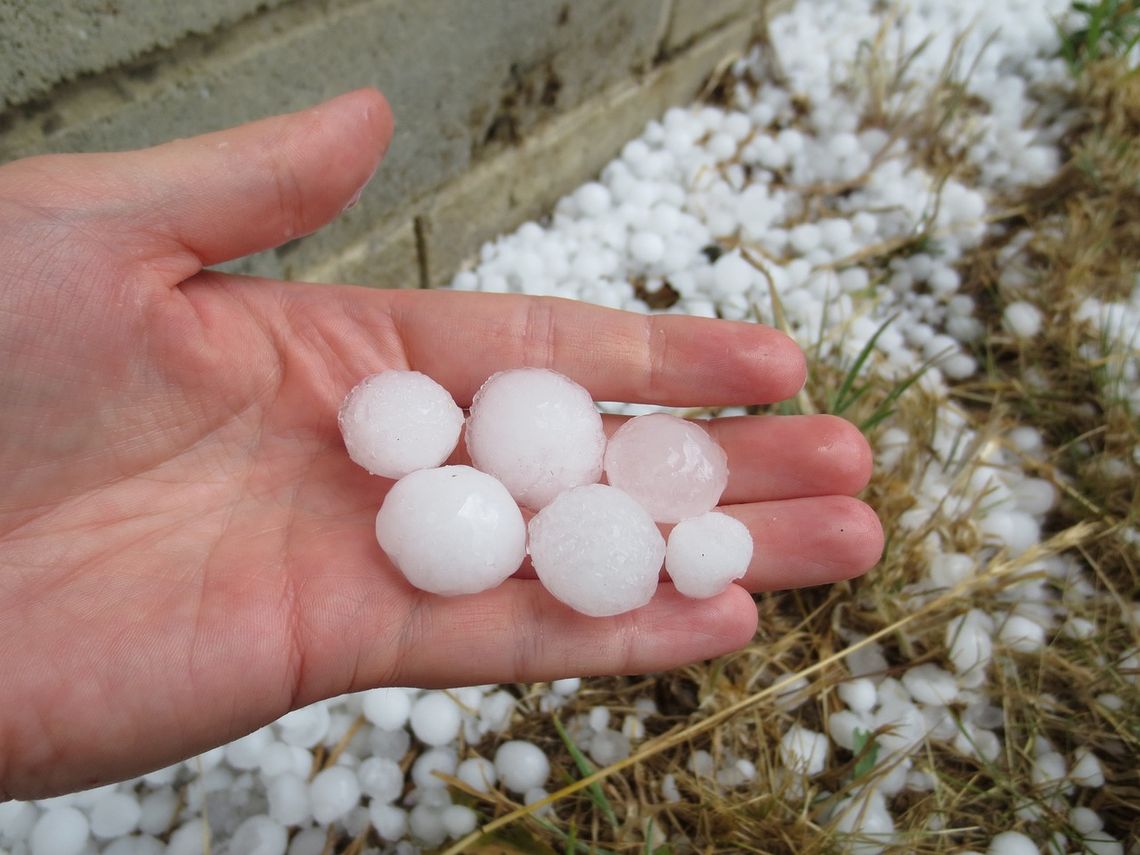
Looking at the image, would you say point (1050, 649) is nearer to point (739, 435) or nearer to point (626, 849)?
point (739, 435)

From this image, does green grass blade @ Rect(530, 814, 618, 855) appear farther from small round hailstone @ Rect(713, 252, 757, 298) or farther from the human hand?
small round hailstone @ Rect(713, 252, 757, 298)

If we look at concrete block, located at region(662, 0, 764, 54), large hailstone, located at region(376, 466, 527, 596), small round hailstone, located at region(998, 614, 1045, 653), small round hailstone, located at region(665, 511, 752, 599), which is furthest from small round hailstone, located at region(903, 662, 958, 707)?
concrete block, located at region(662, 0, 764, 54)

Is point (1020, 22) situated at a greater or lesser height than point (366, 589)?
greater

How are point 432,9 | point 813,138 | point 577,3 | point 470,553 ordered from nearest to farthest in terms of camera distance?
1. point 470,553
2. point 432,9
3. point 577,3
4. point 813,138

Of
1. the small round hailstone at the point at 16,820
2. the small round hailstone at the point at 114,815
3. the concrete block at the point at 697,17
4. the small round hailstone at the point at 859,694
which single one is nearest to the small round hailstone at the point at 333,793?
the small round hailstone at the point at 114,815

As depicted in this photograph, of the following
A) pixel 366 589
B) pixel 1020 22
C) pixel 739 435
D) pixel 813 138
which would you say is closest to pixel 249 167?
pixel 366 589

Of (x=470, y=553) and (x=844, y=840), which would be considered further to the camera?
(x=844, y=840)

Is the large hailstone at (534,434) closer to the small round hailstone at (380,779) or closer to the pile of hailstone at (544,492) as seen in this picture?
the pile of hailstone at (544,492)

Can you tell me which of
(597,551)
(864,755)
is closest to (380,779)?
(597,551)
